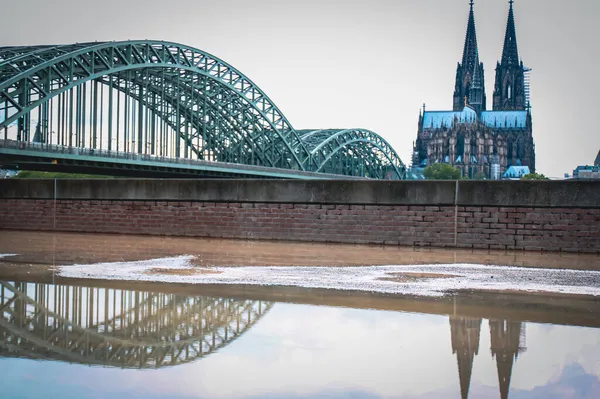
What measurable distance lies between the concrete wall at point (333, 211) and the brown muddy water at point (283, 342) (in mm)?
6295

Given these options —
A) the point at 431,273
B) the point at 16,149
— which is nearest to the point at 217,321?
the point at 431,273

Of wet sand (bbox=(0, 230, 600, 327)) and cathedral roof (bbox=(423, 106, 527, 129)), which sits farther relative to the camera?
cathedral roof (bbox=(423, 106, 527, 129))

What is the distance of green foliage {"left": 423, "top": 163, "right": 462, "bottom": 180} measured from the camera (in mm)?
175625

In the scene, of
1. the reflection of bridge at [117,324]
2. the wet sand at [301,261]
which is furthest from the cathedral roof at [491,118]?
the reflection of bridge at [117,324]

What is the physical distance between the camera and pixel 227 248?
13.9m

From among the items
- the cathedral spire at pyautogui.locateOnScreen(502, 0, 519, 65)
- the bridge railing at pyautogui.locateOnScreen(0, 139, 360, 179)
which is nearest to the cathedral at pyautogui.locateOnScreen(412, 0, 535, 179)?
the cathedral spire at pyautogui.locateOnScreen(502, 0, 519, 65)

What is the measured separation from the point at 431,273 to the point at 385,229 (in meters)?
4.85

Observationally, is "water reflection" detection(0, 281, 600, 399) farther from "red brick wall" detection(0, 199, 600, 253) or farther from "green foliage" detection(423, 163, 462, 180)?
"green foliage" detection(423, 163, 462, 180)

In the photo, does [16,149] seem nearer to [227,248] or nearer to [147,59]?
[147,59]

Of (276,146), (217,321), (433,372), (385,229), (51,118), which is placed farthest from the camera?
(276,146)

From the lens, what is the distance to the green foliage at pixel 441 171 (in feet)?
576

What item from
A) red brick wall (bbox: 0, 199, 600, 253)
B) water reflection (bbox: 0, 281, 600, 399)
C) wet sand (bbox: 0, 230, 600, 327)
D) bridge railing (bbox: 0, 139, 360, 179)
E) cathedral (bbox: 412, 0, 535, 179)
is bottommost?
water reflection (bbox: 0, 281, 600, 399)

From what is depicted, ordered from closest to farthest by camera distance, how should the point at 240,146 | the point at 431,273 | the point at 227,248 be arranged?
the point at 431,273 < the point at 227,248 < the point at 240,146

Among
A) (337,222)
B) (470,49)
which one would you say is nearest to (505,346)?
(337,222)
